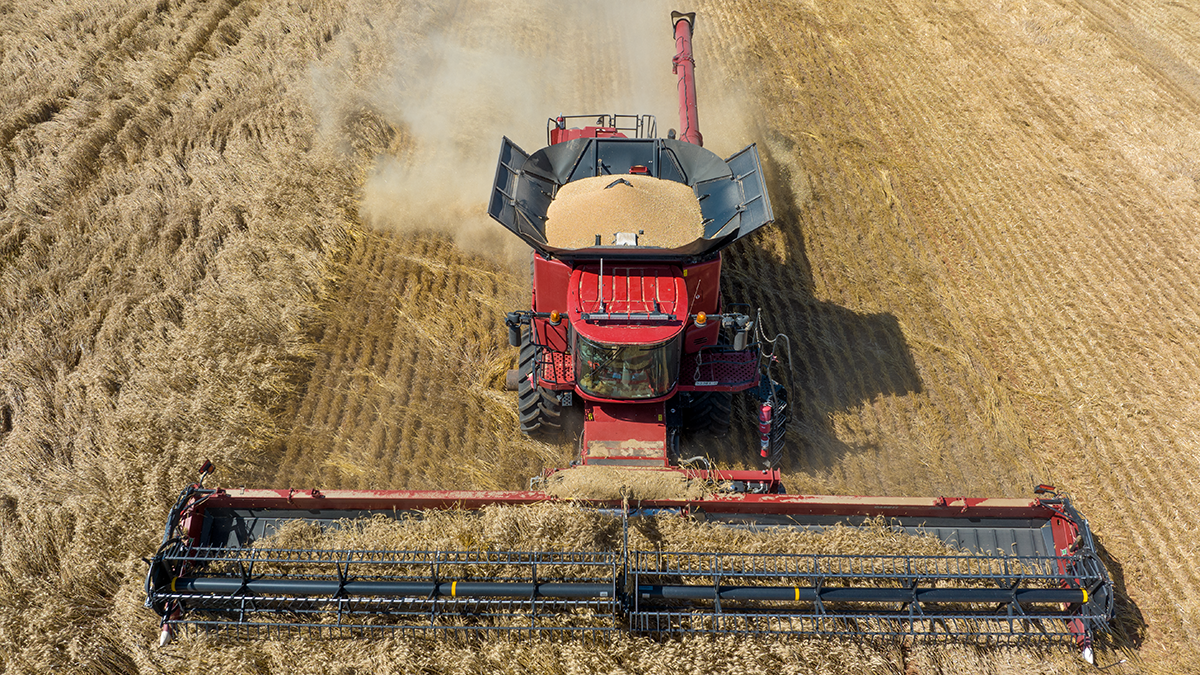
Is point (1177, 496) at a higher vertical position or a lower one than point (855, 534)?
lower

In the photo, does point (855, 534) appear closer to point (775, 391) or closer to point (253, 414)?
point (775, 391)

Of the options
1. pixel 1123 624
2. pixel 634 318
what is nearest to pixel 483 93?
pixel 634 318

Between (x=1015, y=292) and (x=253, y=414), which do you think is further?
(x=1015, y=292)

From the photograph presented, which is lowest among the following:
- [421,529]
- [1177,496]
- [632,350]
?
[1177,496]

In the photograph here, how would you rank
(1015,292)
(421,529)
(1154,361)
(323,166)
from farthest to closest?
(323,166), (1015,292), (1154,361), (421,529)

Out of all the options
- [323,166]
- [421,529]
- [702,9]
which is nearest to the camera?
[421,529]

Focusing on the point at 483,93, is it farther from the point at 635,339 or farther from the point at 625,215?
the point at 635,339

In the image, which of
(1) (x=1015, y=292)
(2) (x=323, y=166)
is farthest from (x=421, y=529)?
(1) (x=1015, y=292)
